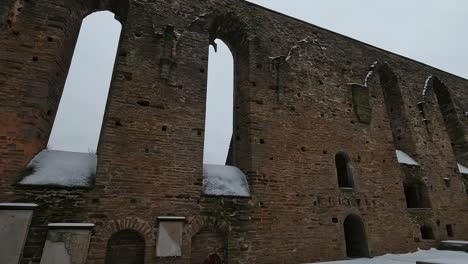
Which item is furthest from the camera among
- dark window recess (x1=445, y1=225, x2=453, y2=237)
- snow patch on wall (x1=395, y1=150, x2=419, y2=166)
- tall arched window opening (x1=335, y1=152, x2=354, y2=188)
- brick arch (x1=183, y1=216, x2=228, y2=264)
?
snow patch on wall (x1=395, y1=150, x2=419, y2=166)

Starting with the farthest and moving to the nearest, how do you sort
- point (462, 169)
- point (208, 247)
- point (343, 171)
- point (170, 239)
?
point (462, 169)
point (343, 171)
point (208, 247)
point (170, 239)

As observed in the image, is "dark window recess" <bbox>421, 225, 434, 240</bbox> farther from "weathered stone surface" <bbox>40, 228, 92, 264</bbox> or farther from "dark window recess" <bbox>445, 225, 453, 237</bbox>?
"weathered stone surface" <bbox>40, 228, 92, 264</bbox>

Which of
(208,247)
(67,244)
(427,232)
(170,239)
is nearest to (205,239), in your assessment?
(208,247)

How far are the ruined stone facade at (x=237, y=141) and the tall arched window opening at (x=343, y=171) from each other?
7 centimetres

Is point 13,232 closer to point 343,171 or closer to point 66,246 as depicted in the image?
point 66,246

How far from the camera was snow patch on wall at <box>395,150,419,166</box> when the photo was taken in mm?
9315

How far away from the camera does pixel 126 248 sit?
505 cm

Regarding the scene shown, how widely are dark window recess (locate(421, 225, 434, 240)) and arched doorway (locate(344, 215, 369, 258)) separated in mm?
2933

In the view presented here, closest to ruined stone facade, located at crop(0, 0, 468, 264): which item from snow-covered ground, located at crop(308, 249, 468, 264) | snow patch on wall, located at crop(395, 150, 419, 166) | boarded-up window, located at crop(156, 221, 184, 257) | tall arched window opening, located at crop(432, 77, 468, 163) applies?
boarded-up window, located at crop(156, 221, 184, 257)

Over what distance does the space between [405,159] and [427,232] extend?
253 centimetres

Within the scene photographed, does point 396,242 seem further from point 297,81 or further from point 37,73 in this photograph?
point 37,73

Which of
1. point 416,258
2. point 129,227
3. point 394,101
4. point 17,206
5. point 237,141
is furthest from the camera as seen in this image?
point 394,101

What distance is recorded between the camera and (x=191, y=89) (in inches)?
263

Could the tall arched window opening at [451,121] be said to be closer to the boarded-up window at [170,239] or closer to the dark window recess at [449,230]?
the dark window recess at [449,230]
